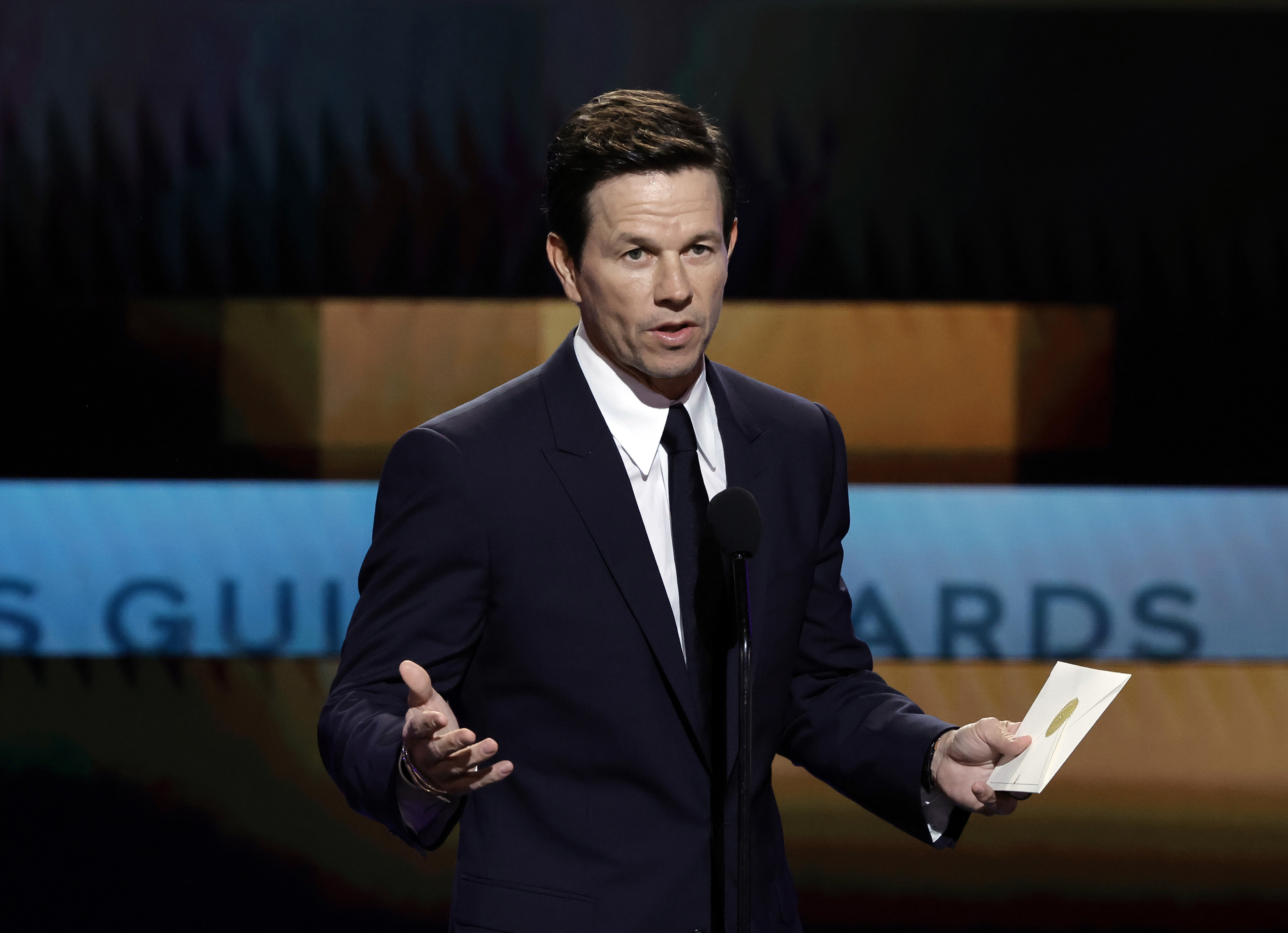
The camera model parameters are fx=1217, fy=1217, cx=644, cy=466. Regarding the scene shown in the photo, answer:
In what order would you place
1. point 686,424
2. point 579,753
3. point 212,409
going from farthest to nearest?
point 212,409 → point 686,424 → point 579,753

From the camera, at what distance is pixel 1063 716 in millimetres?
1108

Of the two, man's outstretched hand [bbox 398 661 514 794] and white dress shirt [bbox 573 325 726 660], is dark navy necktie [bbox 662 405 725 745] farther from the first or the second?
man's outstretched hand [bbox 398 661 514 794]

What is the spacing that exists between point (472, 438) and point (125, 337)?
1.92 metres

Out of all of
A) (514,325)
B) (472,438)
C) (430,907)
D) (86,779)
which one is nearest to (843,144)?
(514,325)

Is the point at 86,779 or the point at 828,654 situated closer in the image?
the point at 828,654

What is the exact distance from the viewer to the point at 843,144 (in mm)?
A: 2883

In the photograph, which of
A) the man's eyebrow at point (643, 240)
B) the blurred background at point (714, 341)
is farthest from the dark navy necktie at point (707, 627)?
the blurred background at point (714, 341)

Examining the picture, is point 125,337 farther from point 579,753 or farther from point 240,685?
point 579,753

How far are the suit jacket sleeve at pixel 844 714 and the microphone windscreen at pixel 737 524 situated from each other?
0.38 meters

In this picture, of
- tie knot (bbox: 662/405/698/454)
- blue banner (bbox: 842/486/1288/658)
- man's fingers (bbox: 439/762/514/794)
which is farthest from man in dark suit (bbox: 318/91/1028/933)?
blue banner (bbox: 842/486/1288/658)

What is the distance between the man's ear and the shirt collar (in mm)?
43

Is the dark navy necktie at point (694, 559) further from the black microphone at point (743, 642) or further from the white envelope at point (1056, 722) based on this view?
the white envelope at point (1056, 722)

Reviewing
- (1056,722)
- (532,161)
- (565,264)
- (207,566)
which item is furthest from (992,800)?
(207,566)

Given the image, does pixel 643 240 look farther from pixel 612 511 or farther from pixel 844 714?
pixel 844 714
